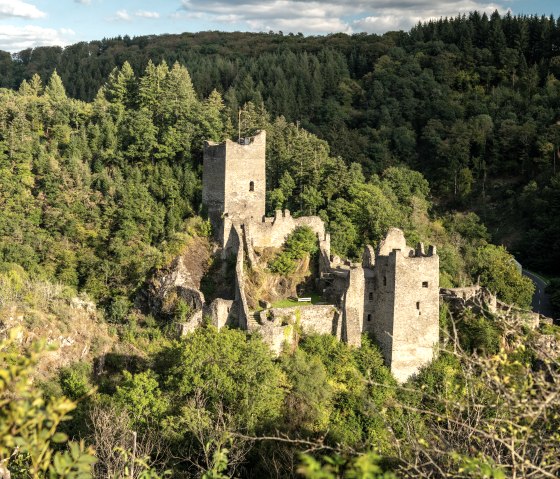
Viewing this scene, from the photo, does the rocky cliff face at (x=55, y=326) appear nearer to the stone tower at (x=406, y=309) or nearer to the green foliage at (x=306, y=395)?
the green foliage at (x=306, y=395)

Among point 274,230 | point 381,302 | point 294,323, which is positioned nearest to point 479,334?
point 381,302

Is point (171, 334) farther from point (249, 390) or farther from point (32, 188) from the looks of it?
point (32, 188)

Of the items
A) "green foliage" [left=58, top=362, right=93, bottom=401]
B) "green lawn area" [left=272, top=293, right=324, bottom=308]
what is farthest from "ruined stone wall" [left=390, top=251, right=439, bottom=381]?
"green foliage" [left=58, top=362, right=93, bottom=401]

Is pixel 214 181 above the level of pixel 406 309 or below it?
above

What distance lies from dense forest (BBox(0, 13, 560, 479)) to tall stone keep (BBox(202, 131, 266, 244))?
58.5 inches

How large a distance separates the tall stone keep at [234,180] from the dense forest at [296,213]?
1486mm

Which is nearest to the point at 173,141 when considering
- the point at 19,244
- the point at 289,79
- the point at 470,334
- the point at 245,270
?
the point at 19,244

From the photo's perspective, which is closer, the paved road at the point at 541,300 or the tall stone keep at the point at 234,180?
the tall stone keep at the point at 234,180

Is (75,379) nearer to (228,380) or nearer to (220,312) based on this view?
(228,380)

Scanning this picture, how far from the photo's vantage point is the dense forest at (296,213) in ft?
36.9

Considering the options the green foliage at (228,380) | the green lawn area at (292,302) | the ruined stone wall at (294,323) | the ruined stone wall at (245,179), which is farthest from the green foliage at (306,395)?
the ruined stone wall at (245,179)

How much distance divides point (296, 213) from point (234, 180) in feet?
20.6

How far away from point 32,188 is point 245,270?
14.5 meters

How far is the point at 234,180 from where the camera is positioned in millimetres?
32844
